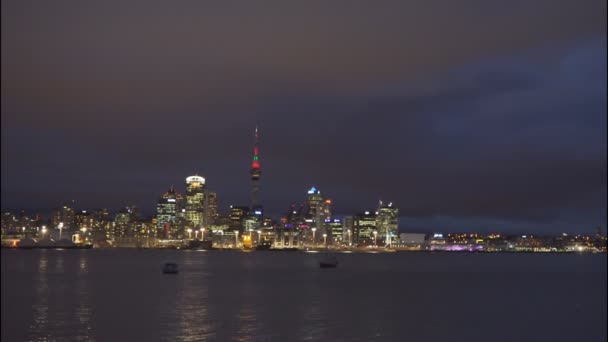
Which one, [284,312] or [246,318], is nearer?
[246,318]

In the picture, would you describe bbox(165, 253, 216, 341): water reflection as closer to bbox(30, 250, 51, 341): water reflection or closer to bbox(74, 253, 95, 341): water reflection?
bbox(74, 253, 95, 341): water reflection

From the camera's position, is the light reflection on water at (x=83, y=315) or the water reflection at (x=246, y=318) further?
the water reflection at (x=246, y=318)

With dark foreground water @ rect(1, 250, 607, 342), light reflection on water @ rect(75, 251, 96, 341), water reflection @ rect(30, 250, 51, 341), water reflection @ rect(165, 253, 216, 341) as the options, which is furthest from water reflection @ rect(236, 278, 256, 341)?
water reflection @ rect(30, 250, 51, 341)

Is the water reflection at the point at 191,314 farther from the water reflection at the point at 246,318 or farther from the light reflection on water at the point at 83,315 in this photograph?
the light reflection on water at the point at 83,315

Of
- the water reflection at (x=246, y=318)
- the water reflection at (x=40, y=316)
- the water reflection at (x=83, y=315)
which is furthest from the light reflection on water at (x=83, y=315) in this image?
the water reflection at (x=246, y=318)

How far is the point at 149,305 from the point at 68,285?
1051 inches

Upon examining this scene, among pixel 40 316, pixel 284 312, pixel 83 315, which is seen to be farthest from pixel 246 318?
pixel 40 316

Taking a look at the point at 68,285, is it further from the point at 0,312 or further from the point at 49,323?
the point at 49,323

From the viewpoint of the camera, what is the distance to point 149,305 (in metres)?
64.8

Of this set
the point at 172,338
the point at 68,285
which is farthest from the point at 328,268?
the point at 172,338

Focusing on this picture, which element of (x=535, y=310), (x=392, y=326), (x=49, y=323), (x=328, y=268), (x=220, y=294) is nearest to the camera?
(x=49, y=323)

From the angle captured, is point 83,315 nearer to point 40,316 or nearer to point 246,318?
point 40,316

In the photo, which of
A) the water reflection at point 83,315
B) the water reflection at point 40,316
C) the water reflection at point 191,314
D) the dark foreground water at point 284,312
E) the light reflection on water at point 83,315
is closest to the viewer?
the water reflection at point 40,316

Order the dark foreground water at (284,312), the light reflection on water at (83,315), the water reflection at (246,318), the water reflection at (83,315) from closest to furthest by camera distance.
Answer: the light reflection on water at (83,315)
the water reflection at (83,315)
the water reflection at (246,318)
the dark foreground water at (284,312)
